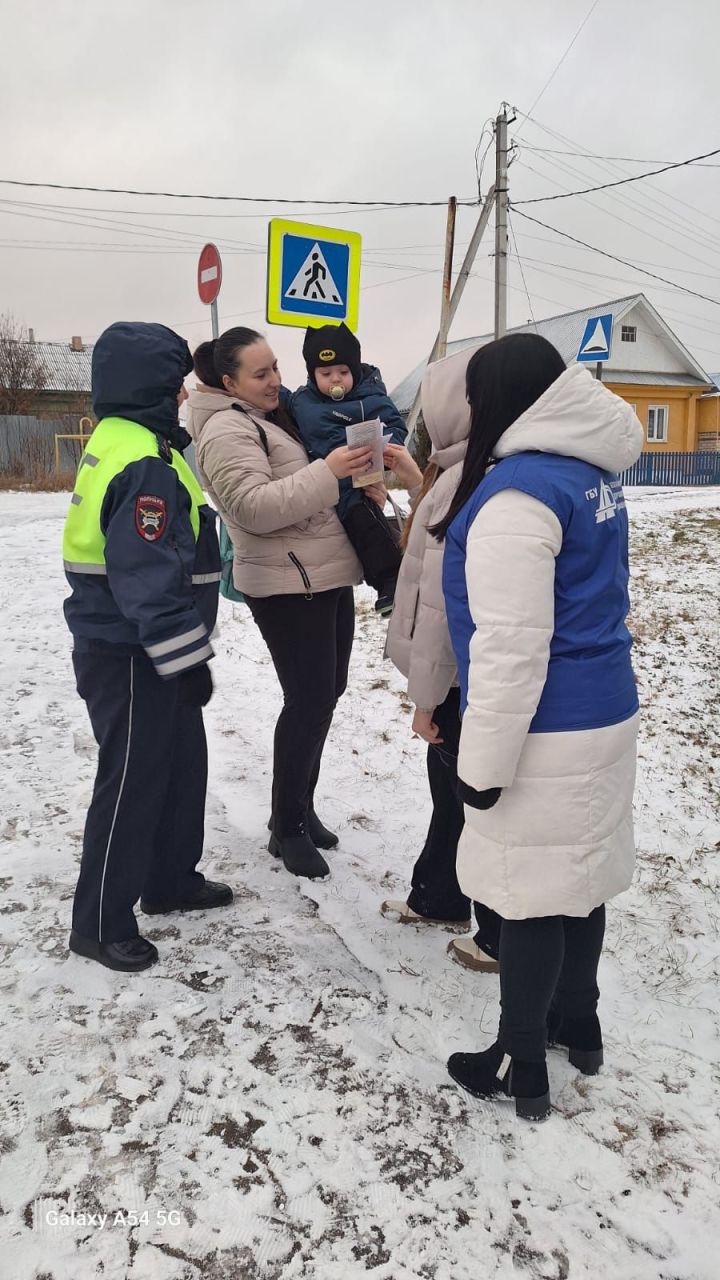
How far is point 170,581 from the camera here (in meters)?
2.31

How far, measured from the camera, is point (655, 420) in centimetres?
3222

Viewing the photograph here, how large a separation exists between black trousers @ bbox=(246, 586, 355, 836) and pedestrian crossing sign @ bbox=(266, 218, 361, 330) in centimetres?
284

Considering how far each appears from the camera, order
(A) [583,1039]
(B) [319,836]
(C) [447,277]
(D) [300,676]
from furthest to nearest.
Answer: (C) [447,277] < (B) [319,836] < (D) [300,676] < (A) [583,1039]

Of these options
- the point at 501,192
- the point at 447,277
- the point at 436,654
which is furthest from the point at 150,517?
the point at 501,192

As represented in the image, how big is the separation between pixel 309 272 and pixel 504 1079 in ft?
15.4

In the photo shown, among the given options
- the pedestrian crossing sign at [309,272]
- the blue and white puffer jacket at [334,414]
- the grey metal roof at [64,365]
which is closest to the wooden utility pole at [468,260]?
the pedestrian crossing sign at [309,272]

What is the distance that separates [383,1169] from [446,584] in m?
1.36

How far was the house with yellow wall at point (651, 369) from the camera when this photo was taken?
102 feet

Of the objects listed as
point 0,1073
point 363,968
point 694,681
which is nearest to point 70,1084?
point 0,1073

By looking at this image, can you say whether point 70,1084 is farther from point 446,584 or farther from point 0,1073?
point 446,584

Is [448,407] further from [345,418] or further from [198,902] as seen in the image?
[198,902]

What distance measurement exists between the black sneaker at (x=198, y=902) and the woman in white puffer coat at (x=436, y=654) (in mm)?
584

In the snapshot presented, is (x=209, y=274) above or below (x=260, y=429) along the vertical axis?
above

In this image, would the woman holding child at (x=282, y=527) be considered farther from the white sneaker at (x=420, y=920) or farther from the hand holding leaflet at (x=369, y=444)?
the white sneaker at (x=420, y=920)
